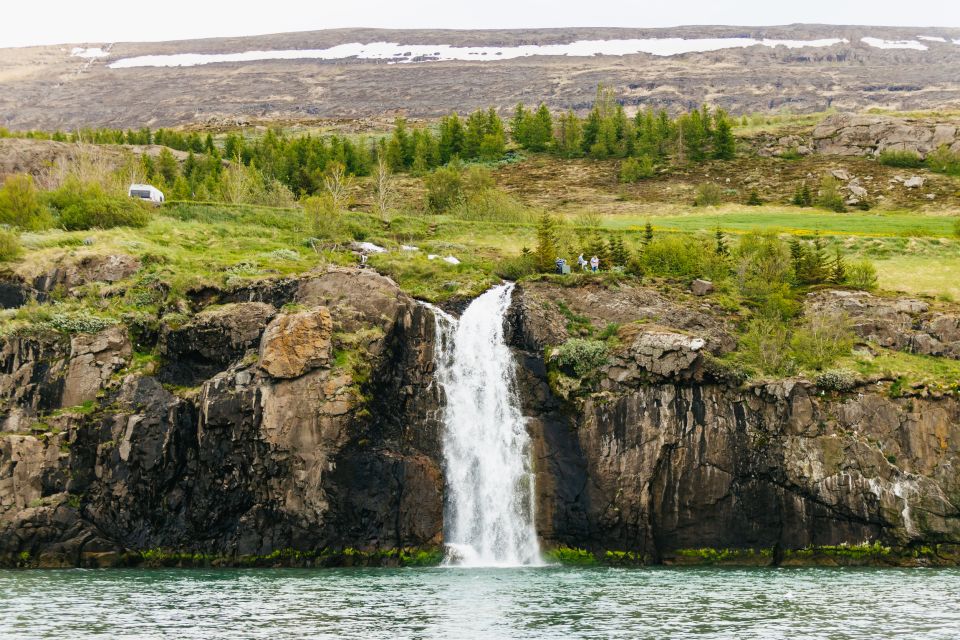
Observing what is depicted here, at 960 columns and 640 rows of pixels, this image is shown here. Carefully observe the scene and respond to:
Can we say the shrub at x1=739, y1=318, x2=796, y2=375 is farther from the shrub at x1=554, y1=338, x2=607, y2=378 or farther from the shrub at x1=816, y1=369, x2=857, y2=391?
the shrub at x1=554, y1=338, x2=607, y2=378

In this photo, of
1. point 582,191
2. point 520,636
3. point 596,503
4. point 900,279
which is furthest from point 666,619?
point 582,191

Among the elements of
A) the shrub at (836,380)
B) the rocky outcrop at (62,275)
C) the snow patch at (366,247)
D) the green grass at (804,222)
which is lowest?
the shrub at (836,380)

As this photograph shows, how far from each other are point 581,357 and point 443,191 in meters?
49.4

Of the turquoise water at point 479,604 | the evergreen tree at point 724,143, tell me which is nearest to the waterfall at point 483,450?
the turquoise water at point 479,604

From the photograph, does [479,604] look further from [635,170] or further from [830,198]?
[635,170]

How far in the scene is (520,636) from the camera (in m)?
25.0

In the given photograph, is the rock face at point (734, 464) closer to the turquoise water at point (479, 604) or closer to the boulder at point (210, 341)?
the turquoise water at point (479, 604)

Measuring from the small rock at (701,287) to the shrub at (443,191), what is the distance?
1520 inches

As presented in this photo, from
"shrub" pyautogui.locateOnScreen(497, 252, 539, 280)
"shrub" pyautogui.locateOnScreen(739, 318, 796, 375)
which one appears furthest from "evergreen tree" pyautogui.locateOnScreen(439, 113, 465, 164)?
"shrub" pyautogui.locateOnScreen(739, 318, 796, 375)

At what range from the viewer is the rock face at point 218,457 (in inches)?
1633

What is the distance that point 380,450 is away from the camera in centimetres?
4378

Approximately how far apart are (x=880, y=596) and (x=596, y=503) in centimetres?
1464

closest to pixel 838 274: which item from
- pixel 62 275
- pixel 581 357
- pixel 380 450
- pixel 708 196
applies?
pixel 581 357

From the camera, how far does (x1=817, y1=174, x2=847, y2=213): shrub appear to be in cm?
9825
